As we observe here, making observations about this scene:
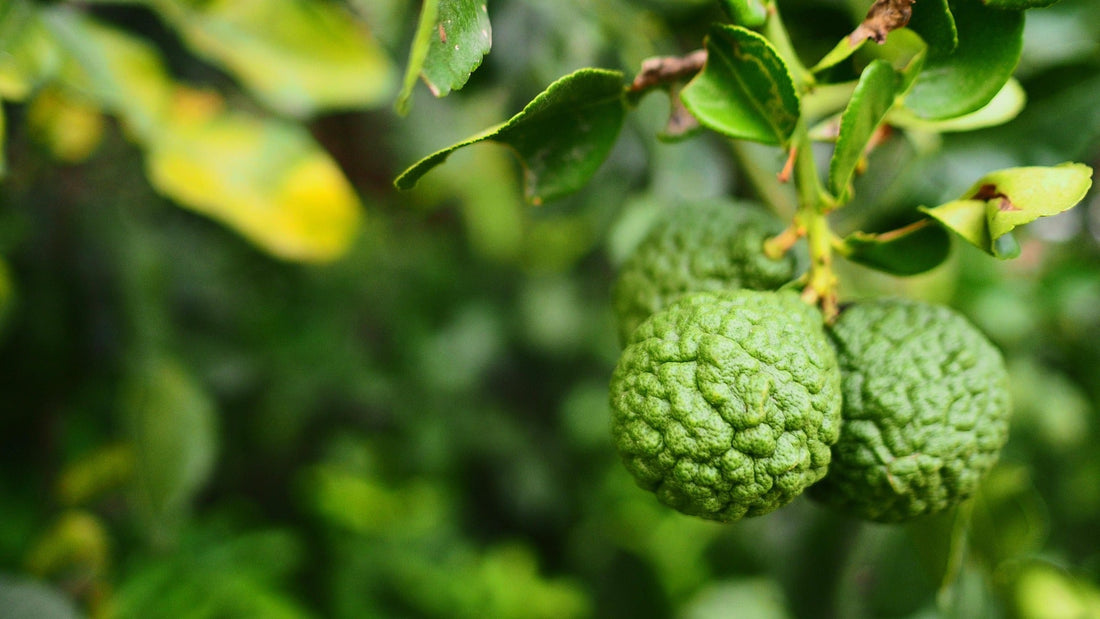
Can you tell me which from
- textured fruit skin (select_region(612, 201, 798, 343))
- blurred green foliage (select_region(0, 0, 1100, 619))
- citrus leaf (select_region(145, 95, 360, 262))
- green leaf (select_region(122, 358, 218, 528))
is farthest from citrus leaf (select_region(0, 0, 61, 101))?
textured fruit skin (select_region(612, 201, 798, 343))

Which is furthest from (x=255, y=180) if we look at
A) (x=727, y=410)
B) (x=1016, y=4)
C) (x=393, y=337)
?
(x=393, y=337)

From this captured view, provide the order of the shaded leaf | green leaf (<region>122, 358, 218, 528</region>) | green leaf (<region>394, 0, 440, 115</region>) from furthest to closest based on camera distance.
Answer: green leaf (<region>122, 358, 218, 528</region>), the shaded leaf, green leaf (<region>394, 0, 440, 115</region>)

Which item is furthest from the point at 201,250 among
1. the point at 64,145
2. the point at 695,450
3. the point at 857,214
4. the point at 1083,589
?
the point at 1083,589

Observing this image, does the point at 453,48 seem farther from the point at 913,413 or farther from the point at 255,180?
the point at 255,180

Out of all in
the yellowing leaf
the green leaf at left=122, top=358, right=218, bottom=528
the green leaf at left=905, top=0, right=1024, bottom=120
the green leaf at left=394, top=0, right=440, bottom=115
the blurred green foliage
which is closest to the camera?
the green leaf at left=394, top=0, right=440, bottom=115

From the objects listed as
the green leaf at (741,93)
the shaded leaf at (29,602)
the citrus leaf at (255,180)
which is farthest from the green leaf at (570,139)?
the shaded leaf at (29,602)

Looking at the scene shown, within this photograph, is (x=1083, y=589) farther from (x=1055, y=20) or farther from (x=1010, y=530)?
(x=1055, y=20)

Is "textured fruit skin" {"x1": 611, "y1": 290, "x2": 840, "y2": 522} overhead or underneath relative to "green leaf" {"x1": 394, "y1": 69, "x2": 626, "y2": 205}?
underneath

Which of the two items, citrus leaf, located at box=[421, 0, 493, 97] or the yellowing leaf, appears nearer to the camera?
citrus leaf, located at box=[421, 0, 493, 97]

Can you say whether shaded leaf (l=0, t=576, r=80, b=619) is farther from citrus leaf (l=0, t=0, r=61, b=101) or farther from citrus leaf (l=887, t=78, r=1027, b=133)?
citrus leaf (l=887, t=78, r=1027, b=133)
